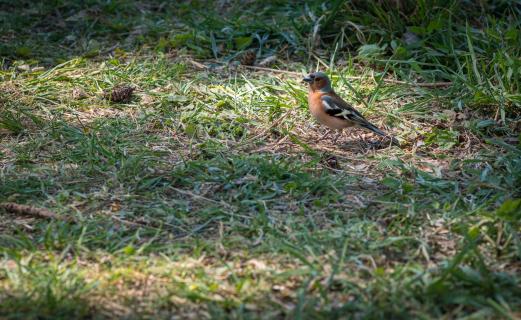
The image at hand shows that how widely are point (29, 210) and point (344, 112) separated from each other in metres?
2.53

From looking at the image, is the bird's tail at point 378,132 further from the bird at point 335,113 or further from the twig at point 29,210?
the twig at point 29,210

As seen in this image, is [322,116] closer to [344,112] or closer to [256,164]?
[344,112]

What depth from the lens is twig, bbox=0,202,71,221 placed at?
166 inches

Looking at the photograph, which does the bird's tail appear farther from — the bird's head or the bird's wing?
the bird's head

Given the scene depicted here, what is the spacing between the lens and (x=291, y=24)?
716cm

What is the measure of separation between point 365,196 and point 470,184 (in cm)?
69

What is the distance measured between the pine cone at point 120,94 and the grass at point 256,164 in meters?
0.09

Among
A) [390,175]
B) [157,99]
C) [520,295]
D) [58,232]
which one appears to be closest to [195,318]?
[58,232]

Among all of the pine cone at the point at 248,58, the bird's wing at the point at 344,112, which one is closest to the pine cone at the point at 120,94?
the pine cone at the point at 248,58

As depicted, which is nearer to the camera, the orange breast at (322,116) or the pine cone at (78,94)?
the orange breast at (322,116)

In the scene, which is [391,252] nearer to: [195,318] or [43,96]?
[195,318]

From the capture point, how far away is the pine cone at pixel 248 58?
678 cm

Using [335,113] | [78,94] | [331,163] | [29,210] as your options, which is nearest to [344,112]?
[335,113]

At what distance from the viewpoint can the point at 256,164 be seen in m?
4.88
